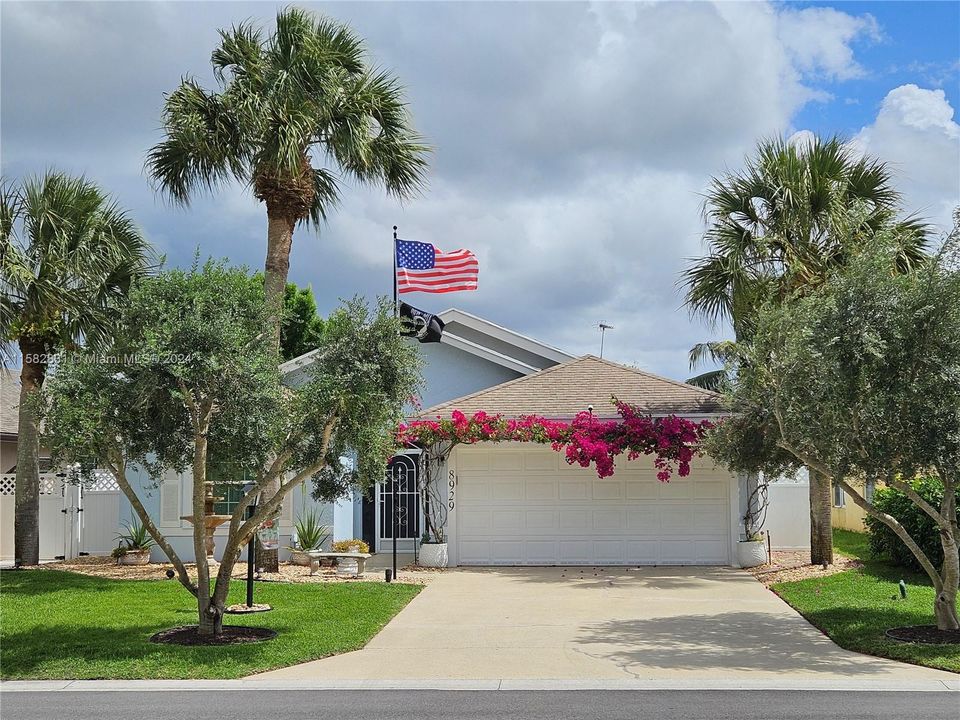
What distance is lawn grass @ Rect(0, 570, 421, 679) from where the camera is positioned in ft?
31.9

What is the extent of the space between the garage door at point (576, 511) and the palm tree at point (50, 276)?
7.40 m

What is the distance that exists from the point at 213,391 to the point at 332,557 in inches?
325

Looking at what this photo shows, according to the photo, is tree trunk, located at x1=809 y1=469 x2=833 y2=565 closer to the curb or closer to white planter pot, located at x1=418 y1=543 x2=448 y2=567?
white planter pot, located at x1=418 y1=543 x2=448 y2=567

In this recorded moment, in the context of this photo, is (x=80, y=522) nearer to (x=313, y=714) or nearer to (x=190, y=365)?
(x=190, y=365)

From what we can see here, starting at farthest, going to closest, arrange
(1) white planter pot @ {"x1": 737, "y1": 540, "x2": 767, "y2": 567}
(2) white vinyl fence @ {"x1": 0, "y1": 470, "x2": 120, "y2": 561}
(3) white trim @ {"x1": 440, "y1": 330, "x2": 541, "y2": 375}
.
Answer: (3) white trim @ {"x1": 440, "y1": 330, "x2": 541, "y2": 375} < (2) white vinyl fence @ {"x1": 0, "y1": 470, "x2": 120, "y2": 561} < (1) white planter pot @ {"x1": 737, "y1": 540, "x2": 767, "y2": 567}

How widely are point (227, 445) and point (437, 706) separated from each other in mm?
4206

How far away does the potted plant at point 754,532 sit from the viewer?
59.1 ft

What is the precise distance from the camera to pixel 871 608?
41.8 ft

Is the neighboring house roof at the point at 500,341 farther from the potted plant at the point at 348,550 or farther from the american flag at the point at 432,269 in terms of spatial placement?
the potted plant at the point at 348,550

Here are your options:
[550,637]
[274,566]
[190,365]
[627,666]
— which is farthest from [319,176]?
[627,666]

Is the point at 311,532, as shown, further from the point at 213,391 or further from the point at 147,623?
the point at 213,391

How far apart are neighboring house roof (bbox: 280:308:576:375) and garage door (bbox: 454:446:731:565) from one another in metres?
4.15

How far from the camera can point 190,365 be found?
377 inches

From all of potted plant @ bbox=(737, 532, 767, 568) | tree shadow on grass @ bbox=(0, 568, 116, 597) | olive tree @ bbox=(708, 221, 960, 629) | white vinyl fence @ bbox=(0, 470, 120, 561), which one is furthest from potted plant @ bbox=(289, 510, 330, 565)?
olive tree @ bbox=(708, 221, 960, 629)
